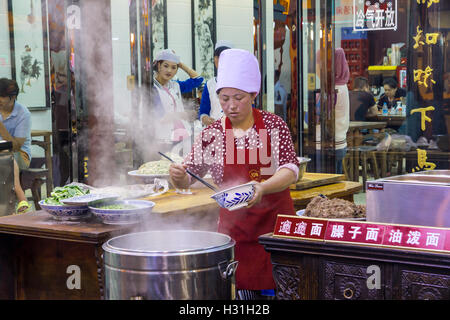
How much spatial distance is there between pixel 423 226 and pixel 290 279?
0.61 meters

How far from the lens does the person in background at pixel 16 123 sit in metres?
6.23

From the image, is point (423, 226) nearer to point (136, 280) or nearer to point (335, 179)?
point (136, 280)

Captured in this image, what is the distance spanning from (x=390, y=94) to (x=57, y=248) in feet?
15.2

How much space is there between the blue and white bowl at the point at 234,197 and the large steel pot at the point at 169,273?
0.38 m

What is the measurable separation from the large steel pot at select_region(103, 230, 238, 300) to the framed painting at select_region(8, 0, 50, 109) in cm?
460

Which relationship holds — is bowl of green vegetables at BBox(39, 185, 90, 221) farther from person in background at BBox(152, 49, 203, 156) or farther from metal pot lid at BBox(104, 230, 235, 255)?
person in background at BBox(152, 49, 203, 156)

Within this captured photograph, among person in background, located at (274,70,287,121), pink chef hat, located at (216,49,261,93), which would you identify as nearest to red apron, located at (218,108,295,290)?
pink chef hat, located at (216,49,261,93)

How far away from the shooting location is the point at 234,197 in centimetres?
260

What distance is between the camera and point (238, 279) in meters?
3.16

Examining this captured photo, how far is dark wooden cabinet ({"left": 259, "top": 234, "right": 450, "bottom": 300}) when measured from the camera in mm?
2297

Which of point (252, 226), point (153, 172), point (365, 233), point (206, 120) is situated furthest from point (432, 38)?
point (365, 233)

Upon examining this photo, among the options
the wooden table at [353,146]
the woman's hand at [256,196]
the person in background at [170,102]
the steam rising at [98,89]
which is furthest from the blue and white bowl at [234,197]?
the wooden table at [353,146]

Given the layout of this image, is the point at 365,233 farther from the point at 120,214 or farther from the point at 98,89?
the point at 98,89
